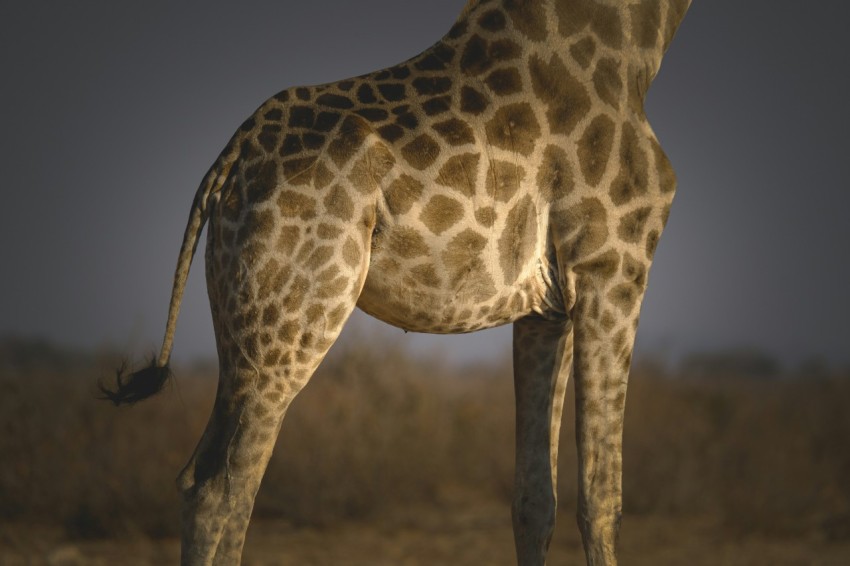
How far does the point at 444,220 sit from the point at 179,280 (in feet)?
3.49

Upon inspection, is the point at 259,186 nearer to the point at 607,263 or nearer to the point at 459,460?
the point at 607,263

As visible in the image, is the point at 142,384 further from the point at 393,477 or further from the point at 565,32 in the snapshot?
the point at 393,477

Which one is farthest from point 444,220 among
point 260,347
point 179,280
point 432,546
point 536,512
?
point 432,546

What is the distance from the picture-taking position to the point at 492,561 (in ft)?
22.9

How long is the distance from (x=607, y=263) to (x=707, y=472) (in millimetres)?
6657

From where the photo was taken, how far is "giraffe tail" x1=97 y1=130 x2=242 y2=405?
3244mm

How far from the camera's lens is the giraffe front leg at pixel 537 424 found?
12.1 feet

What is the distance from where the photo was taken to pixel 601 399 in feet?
10.9

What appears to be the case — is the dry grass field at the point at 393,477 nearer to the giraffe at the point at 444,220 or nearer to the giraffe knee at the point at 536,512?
the giraffe knee at the point at 536,512

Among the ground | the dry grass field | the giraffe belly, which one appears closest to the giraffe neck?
the giraffe belly

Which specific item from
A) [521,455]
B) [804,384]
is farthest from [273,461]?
[804,384]

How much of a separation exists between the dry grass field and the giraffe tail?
3.03 meters

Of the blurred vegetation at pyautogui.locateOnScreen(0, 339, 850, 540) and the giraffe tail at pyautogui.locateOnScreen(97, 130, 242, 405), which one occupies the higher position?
the giraffe tail at pyautogui.locateOnScreen(97, 130, 242, 405)

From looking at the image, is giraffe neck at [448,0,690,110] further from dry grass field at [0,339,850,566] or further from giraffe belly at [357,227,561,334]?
dry grass field at [0,339,850,566]
